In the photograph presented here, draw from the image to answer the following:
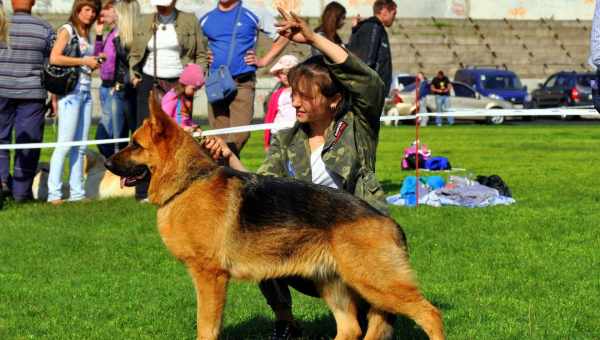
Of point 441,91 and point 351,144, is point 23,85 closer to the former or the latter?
point 351,144

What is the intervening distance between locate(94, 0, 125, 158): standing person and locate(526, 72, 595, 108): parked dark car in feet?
93.2

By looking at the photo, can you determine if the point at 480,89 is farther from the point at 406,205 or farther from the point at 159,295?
the point at 159,295

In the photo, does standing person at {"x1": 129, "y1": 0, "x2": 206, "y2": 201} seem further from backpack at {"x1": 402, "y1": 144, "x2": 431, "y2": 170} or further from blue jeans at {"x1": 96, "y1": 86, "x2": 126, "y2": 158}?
backpack at {"x1": 402, "y1": 144, "x2": 431, "y2": 170}

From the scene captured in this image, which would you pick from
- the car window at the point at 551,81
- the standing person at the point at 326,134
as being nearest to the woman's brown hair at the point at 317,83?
the standing person at the point at 326,134

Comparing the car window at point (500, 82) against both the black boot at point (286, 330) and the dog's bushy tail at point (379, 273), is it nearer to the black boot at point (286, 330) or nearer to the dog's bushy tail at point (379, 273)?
the black boot at point (286, 330)

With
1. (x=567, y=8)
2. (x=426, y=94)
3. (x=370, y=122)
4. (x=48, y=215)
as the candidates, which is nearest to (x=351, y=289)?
(x=370, y=122)

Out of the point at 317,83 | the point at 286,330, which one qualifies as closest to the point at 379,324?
the point at 286,330

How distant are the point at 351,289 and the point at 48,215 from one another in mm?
6371

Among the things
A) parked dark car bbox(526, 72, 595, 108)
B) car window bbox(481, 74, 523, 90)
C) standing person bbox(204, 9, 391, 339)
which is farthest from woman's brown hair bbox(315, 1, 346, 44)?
car window bbox(481, 74, 523, 90)

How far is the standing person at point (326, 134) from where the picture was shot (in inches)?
220

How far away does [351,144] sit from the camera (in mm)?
5812

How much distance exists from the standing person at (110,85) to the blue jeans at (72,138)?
556 millimetres

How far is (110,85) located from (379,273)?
854cm

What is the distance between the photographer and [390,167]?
17.1 meters
